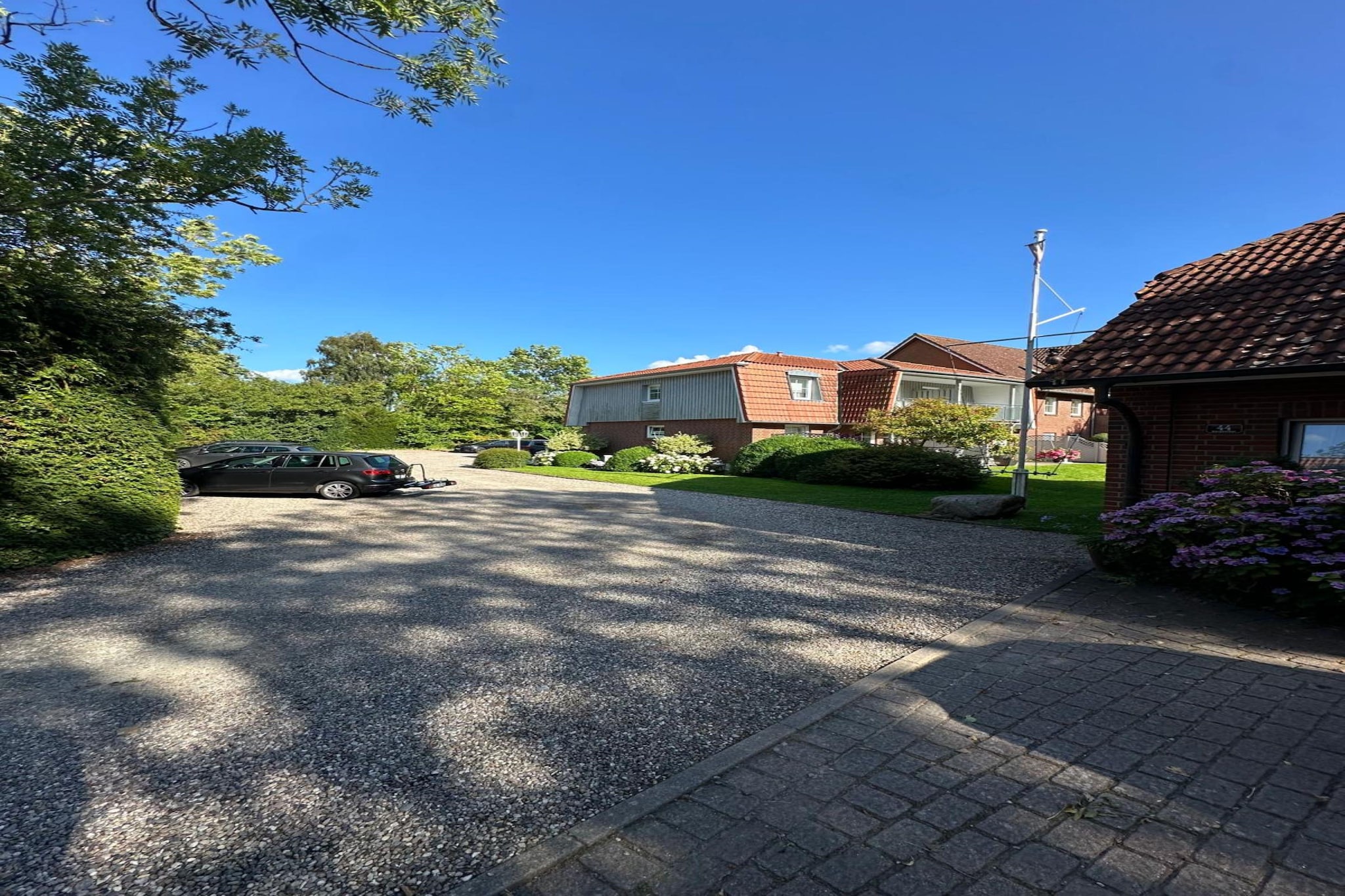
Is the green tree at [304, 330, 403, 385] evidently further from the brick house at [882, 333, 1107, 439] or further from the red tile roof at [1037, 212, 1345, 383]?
the red tile roof at [1037, 212, 1345, 383]

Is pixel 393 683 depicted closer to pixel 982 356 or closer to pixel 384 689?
pixel 384 689

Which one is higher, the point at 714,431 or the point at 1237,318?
the point at 1237,318

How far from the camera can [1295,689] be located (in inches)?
153

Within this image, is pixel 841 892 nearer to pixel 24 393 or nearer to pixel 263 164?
pixel 263 164

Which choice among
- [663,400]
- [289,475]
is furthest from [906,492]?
[289,475]

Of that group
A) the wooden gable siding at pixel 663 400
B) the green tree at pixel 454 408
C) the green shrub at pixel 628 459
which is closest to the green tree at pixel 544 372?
the green tree at pixel 454 408

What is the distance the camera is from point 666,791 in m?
2.91

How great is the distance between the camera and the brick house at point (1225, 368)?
21.9 ft

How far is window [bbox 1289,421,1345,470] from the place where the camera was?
22.3 feet

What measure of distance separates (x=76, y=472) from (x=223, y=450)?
13.2m

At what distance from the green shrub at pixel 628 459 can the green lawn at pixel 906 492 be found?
1.40 m

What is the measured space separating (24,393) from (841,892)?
10308 millimetres

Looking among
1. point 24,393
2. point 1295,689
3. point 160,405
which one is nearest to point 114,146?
point 24,393

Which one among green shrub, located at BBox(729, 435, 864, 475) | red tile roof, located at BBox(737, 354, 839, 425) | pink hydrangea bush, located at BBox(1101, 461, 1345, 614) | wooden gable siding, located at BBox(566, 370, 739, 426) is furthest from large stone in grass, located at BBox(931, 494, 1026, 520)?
wooden gable siding, located at BBox(566, 370, 739, 426)
